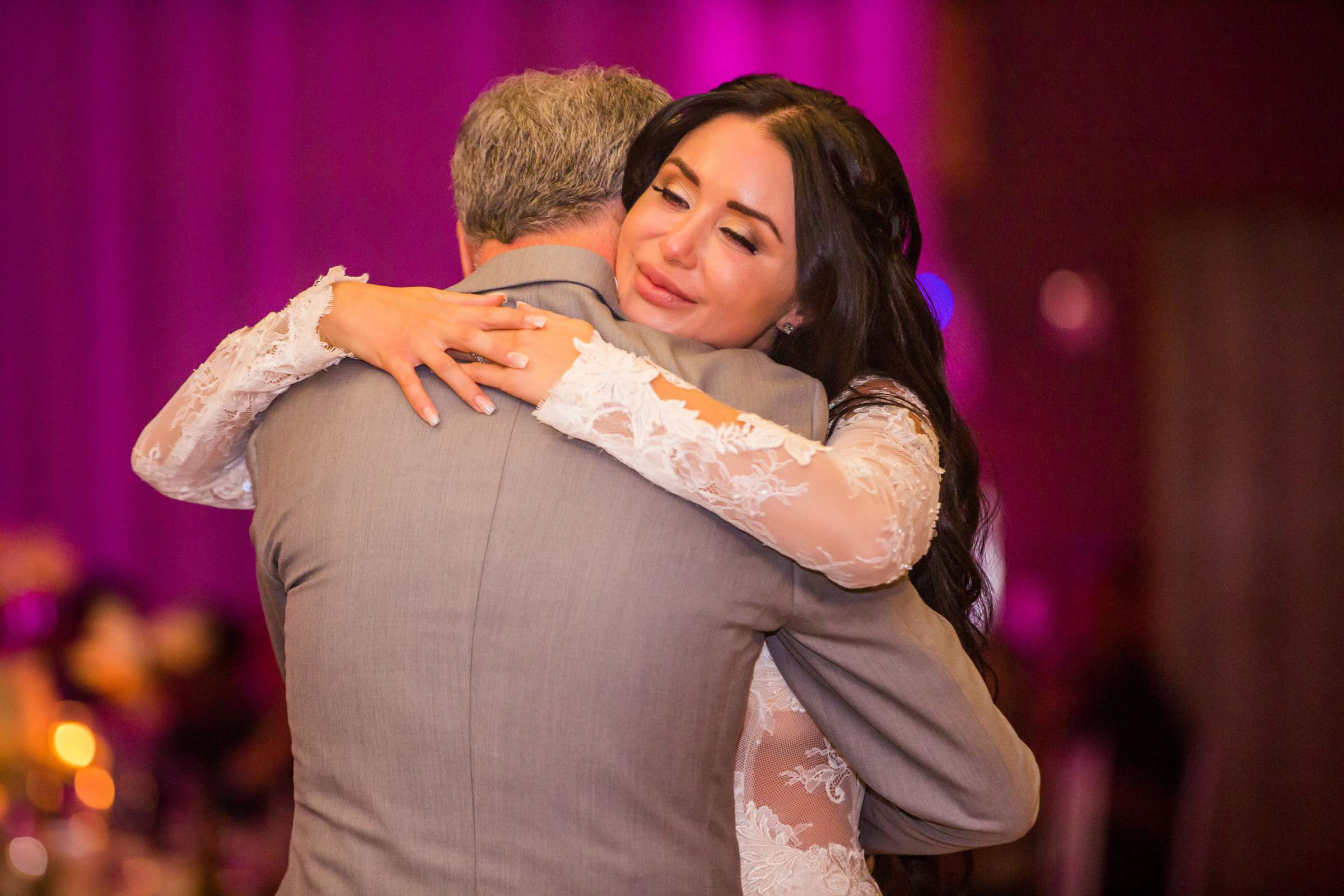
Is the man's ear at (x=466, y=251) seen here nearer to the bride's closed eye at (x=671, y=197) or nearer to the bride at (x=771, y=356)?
the bride at (x=771, y=356)

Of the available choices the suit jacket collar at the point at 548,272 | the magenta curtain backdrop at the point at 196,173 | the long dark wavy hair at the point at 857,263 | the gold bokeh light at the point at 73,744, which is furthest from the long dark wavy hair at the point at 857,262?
the magenta curtain backdrop at the point at 196,173

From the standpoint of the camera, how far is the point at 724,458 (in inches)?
45.8

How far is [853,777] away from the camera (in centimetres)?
156

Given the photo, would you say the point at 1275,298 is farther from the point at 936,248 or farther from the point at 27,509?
the point at 27,509

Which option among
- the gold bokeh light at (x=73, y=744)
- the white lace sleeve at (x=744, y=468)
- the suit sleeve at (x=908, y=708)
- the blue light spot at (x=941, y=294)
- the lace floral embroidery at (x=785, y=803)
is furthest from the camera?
the blue light spot at (x=941, y=294)

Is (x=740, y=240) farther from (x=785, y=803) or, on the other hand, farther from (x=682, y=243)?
(x=785, y=803)

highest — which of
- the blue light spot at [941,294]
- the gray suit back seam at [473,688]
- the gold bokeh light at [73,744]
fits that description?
the blue light spot at [941,294]

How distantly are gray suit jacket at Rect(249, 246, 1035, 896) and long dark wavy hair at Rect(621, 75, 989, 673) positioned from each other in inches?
14.3

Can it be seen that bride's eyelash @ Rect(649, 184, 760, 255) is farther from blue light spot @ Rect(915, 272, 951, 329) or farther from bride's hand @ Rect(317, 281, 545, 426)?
blue light spot @ Rect(915, 272, 951, 329)

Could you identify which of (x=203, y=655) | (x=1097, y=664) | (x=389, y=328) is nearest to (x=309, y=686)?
(x=389, y=328)

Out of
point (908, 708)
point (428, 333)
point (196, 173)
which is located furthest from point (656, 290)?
point (196, 173)

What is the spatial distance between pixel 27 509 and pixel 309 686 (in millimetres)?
4091

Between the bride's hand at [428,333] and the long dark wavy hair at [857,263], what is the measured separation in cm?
40

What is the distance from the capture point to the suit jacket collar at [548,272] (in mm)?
1327
